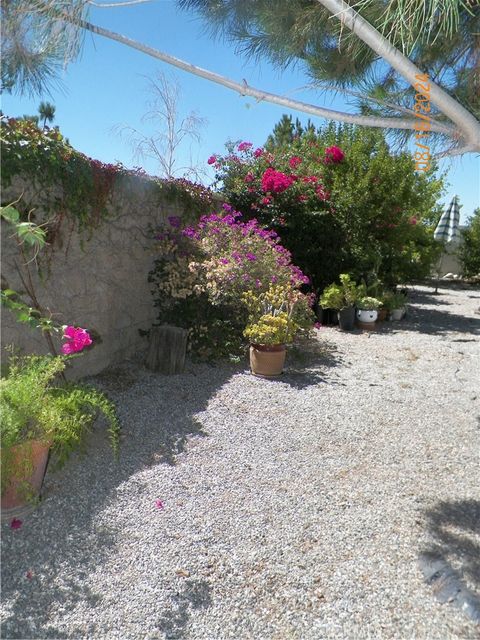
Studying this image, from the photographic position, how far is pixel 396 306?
28.1ft

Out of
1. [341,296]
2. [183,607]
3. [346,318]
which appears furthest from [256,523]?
[341,296]

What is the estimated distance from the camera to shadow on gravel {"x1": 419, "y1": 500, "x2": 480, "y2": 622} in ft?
6.29

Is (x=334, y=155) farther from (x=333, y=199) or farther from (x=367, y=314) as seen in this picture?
(x=367, y=314)

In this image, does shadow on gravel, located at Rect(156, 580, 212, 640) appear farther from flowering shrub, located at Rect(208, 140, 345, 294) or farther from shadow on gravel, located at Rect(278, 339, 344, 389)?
flowering shrub, located at Rect(208, 140, 345, 294)

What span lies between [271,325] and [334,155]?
15.7ft

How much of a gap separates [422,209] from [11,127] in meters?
9.36

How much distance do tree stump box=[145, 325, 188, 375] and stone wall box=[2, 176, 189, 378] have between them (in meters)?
0.39

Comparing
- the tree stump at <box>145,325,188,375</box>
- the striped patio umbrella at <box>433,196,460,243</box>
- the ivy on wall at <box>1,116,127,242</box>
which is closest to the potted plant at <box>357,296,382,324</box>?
the tree stump at <box>145,325,188,375</box>

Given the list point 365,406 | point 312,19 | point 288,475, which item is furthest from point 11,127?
point 365,406

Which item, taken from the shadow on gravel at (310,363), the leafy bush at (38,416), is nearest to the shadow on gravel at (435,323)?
the shadow on gravel at (310,363)

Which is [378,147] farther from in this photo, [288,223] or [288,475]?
[288,475]

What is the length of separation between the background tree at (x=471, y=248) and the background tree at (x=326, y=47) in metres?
14.6

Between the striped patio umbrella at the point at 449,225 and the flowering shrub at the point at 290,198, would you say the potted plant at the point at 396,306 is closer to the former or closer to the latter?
the flowering shrub at the point at 290,198

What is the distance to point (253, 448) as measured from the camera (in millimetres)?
3197
